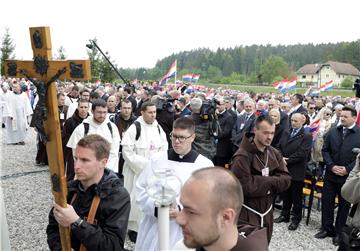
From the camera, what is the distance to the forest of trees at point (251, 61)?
89.3 m

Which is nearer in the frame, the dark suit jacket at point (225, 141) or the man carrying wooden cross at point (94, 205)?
the man carrying wooden cross at point (94, 205)

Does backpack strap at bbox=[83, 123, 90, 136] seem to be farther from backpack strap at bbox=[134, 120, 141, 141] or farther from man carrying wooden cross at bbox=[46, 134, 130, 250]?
man carrying wooden cross at bbox=[46, 134, 130, 250]

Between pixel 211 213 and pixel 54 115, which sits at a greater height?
pixel 54 115

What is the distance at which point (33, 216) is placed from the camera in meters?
6.45

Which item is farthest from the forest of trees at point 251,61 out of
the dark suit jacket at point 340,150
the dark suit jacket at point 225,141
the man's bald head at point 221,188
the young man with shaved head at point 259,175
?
the man's bald head at point 221,188

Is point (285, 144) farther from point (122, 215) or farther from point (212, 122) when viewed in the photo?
point (122, 215)

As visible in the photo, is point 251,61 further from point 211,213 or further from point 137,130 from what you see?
point 211,213

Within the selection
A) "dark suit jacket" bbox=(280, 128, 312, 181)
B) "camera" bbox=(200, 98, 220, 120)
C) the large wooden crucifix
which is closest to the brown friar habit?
the large wooden crucifix

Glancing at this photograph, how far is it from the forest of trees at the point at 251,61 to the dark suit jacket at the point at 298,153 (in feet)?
255

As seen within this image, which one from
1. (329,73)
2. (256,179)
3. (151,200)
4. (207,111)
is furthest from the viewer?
(329,73)

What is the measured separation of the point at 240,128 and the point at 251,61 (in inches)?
4438

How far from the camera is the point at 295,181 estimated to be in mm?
6555

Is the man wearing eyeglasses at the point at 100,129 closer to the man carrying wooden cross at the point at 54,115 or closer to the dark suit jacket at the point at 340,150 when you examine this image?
the man carrying wooden cross at the point at 54,115

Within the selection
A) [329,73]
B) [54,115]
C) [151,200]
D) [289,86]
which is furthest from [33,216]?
[329,73]
